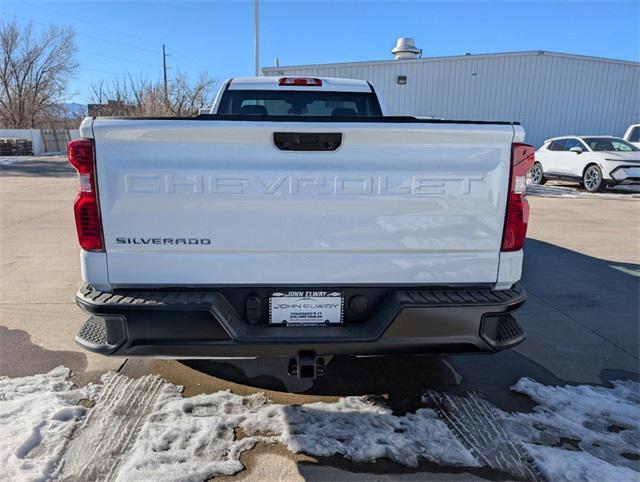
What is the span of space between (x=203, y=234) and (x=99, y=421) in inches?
58.0

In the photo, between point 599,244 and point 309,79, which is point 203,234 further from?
point 599,244

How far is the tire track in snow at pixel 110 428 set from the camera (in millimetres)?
2400

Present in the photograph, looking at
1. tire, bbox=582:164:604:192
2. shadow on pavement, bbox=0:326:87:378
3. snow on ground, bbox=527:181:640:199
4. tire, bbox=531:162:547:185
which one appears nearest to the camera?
shadow on pavement, bbox=0:326:87:378

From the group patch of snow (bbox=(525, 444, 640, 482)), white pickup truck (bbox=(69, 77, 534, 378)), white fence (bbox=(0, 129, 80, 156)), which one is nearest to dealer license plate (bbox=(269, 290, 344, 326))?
white pickup truck (bbox=(69, 77, 534, 378))

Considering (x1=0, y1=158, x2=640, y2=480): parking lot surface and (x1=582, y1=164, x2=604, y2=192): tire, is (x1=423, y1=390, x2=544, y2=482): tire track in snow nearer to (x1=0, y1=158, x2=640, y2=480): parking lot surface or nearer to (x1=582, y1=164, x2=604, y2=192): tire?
(x1=0, y1=158, x2=640, y2=480): parking lot surface

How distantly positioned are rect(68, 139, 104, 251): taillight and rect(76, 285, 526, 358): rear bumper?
Answer: 0.95ft


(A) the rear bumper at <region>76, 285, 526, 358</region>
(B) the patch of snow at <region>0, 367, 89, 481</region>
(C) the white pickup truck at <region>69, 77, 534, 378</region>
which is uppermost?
(C) the white pickup truck at <region>69, 77, 534, 378</region>

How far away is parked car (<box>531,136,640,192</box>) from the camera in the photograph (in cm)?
1487

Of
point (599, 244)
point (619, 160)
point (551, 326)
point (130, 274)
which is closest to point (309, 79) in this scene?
point (130, 274)

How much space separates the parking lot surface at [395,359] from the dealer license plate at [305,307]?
31.0 inches

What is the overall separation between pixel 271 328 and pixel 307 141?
100 cm

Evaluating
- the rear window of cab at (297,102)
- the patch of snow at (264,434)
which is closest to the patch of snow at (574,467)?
the patch of snow at (264,434)

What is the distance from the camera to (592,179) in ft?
52.0

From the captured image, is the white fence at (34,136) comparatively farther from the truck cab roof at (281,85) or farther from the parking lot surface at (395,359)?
the truck cab roof at (281,85)
